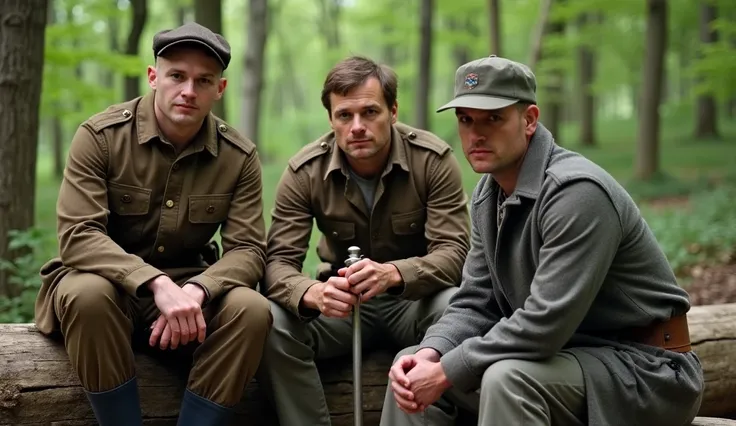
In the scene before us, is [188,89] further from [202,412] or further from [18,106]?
[18,106]

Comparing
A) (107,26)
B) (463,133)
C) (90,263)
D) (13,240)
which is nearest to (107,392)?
(90,263)

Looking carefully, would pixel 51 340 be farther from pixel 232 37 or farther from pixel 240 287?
pixel 232 37

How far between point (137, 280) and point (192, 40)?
1131 millimetres

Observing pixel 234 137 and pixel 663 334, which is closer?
pixel 663 334

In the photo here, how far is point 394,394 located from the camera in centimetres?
317

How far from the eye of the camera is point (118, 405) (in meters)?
3.40

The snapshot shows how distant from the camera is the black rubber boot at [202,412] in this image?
344cm

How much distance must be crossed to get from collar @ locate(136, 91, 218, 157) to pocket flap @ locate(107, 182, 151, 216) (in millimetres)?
233

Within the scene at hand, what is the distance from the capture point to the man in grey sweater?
281cm

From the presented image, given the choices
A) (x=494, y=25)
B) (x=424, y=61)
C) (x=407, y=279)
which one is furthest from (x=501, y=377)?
(x=424, y=61)

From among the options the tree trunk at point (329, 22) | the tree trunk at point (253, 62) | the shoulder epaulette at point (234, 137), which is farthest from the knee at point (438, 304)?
the tree trunk at point (329, 22)

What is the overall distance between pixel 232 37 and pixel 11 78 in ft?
108

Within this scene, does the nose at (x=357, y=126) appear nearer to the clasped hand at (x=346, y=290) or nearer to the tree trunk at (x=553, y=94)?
the clasped hand at (x=346, y=290)

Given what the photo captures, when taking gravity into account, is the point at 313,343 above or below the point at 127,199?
below
